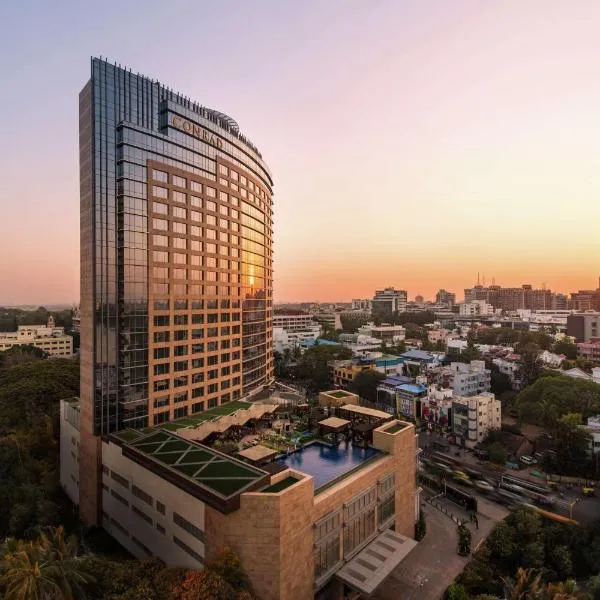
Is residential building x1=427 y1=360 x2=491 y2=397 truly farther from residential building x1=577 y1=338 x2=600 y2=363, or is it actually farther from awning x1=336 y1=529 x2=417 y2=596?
awning x1=336 y1=529 x2=417 y2=596

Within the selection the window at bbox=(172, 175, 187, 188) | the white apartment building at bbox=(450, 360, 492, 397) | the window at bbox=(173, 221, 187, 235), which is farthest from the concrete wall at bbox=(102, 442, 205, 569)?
the white apartment building at bbox=(450, 360, 492, 397)

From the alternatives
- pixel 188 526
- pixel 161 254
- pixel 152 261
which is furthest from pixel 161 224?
pixel 188 526

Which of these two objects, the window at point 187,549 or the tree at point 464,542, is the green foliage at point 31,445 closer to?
the window at point 187,549

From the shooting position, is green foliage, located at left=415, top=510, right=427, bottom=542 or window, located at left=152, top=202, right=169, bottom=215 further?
window, located at left=152, top=202, right=169, bottom=215

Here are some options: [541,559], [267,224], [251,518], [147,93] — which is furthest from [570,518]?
[147,93]

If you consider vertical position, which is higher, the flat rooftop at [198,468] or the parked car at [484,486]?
the flat rooftop at [198,468]

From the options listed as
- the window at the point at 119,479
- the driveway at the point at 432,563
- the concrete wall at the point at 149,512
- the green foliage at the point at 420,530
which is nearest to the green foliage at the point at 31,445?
the concrete wall at the point at 149,512
